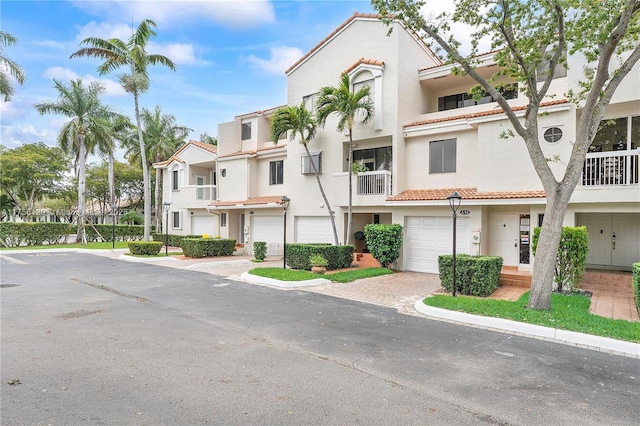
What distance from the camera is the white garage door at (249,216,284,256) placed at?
20.2 meters

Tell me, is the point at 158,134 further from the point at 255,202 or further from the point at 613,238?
the point at 613,238

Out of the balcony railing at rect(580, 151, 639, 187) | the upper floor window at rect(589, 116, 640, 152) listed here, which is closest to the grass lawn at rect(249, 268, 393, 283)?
the balcony railing at rect(580, 151, 639, 187)

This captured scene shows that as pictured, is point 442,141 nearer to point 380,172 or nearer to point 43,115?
point 380,172

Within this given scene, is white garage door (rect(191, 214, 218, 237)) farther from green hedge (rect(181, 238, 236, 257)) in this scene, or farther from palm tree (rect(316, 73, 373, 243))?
palm tree (rect(316, 73, 373, 243))

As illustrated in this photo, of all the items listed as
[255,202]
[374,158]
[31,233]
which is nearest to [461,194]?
[374,158]

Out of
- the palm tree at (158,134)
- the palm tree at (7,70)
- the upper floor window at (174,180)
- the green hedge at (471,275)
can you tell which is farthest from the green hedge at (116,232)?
the green hedge at (471,275)

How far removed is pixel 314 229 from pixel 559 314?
11.7m

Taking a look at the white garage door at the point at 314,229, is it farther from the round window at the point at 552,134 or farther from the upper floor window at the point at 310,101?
the round window at the point at 552,134

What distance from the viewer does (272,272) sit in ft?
42.2

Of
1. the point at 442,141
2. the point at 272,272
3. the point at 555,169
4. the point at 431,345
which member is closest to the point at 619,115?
the point at 555,169

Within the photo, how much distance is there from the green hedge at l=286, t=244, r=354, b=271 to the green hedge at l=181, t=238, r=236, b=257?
20.9ft

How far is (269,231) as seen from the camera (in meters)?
20.9

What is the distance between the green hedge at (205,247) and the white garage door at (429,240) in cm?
1008

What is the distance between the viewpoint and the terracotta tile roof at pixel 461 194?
1192 cm
